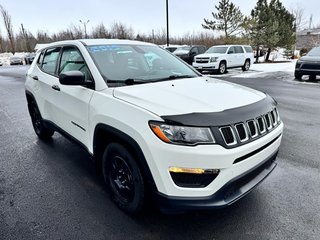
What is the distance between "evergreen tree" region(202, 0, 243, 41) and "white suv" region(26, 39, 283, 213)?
3643cm

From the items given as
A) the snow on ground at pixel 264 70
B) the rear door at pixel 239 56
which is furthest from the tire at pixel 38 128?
the rear door at pixel 239 56

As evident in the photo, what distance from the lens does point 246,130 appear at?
208cm

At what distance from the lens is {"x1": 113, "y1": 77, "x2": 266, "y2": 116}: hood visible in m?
2.09

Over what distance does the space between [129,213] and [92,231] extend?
0.38m

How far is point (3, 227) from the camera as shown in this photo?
2.41m

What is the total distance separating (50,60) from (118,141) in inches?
94.6

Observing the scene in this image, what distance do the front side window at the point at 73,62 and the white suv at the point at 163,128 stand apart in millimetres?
13

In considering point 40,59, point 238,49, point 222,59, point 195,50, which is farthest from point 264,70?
point 40,59

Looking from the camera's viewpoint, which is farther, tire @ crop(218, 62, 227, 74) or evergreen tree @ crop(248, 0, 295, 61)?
evergreen tree @ crop(248, 0, 295, 61)

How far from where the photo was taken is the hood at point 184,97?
2090mm

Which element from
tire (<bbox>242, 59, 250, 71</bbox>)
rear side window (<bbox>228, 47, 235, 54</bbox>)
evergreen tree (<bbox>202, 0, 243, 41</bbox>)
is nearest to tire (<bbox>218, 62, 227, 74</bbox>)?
rear side window (<bbox>228, 47, 235, 54</bbox>)

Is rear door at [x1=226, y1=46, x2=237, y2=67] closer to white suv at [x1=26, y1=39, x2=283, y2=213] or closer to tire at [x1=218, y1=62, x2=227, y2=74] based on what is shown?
tire at [x1=218, y1=62, x2=227, y2=74]

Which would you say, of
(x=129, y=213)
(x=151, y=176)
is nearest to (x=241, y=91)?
(x=151, y=176)

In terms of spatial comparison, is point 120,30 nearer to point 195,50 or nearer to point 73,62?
point 195,50
